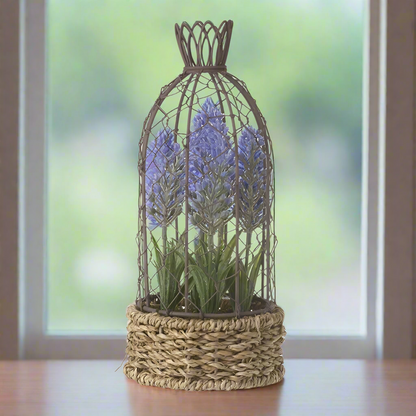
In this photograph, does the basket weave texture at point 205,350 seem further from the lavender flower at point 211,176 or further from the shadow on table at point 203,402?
the lavender flower at point 211,176

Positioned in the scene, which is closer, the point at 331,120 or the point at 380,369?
the point at 380,369

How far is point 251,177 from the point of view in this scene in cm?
86

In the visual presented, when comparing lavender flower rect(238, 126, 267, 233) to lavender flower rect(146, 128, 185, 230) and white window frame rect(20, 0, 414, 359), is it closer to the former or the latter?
lavender flower rect(146, 128, 185, 230)

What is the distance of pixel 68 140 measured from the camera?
1.34 metres

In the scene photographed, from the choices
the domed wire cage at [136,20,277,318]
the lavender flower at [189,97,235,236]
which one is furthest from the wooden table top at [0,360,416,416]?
the lavender flower at [189,97,235,236]

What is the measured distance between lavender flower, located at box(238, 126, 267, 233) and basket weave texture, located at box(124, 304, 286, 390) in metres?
0.16

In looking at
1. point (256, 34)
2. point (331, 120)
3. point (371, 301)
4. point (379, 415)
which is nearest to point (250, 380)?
point (379, 415)

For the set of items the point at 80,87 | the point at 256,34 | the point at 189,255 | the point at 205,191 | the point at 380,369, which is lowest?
the point at 380,369

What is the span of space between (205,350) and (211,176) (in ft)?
0.85

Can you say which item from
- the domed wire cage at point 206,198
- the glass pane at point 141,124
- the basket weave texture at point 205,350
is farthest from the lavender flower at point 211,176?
the glass pane at point 141,124

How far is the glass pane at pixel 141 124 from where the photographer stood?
52.5 inches

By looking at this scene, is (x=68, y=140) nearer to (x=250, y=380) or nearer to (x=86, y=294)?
(x=86, y=294)

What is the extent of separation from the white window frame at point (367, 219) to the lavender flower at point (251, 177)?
0.52 metres

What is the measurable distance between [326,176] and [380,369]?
1.66ft
